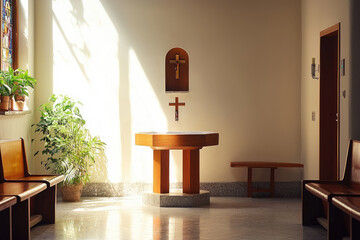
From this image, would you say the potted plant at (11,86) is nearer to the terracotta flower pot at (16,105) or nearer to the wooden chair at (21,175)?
the terracotta flower pot at (16,105)

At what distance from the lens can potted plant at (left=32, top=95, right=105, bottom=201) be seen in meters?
7.57

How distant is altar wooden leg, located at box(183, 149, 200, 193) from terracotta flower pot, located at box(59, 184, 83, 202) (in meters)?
1.40

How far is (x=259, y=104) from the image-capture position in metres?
8.16

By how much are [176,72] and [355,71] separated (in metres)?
2.87

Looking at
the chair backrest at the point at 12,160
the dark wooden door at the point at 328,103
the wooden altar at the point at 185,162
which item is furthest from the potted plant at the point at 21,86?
the dark wooden door at the point at 328,103

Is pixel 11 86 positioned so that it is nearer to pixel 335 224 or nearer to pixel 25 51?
pixel 25 51

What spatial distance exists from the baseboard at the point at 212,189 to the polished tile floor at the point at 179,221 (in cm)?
23

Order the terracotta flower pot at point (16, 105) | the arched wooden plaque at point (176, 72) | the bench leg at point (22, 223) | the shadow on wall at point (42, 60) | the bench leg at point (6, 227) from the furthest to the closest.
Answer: the arched wooden plaque at point (176, 72) → the shadow on wall at point (42, 60) → the terracotta flower pot at point (16, 105) → the bench leg at point (22, 223) → the bench leg at point (6, 227)

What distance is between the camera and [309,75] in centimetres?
771

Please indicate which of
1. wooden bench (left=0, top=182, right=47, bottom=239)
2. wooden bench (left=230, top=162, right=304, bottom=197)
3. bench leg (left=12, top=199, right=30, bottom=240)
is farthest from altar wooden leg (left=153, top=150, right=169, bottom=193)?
bench leg (left=12, top=199, right=30, bottom=240)

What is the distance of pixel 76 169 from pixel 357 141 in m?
3.68

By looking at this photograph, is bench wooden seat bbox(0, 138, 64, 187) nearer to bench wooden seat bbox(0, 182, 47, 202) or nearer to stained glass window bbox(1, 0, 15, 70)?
bench wooden seat bbox(0, 182, 47, 202)

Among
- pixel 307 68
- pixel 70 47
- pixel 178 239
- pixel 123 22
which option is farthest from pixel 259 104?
pixel 178 239

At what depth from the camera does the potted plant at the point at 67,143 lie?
24.8 ft
